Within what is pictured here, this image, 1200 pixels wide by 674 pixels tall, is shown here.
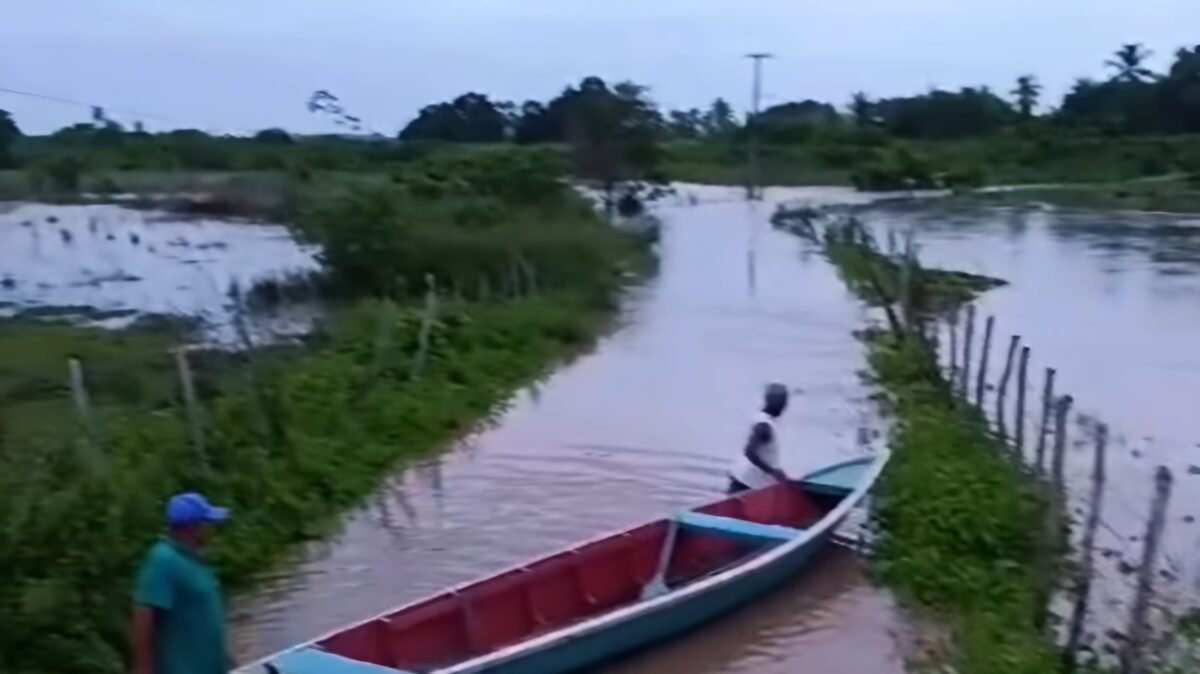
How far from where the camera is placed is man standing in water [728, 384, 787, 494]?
10500 millimetres

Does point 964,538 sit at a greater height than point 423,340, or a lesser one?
lesser

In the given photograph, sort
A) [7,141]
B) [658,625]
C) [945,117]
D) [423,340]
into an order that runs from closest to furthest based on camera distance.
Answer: [658,625], [423,340], [7,141], [945,117]

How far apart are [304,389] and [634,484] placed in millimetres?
3568

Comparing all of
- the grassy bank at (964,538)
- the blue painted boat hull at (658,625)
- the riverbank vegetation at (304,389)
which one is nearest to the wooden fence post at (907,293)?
the riverbank vegetation at (304,389)

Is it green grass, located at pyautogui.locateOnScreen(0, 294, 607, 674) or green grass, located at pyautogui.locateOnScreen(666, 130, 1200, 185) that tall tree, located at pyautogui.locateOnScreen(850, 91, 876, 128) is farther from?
green grass, located at pyautogui.locateOnScreen(0, 294, 607, 674)

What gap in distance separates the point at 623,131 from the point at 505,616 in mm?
40255

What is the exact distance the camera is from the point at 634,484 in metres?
13.2

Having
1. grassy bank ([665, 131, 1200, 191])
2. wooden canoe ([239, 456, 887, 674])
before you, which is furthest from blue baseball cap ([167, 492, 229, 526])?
grassy bank ([665, 131, 1200, 191])

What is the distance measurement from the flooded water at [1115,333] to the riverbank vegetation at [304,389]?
5.83 m

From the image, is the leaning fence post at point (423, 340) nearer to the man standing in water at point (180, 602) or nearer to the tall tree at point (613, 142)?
the man standing in water at point (180, 602)

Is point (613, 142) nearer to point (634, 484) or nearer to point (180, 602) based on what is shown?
point (634, 484)

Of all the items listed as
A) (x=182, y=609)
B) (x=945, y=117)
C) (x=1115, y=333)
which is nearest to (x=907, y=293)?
(x=1115, y=333)

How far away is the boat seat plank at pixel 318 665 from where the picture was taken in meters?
7.00

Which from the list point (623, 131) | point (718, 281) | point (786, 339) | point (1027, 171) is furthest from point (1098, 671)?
point (1027, 171)
